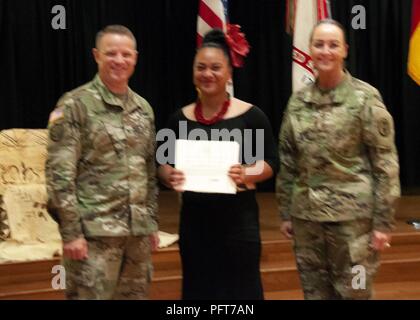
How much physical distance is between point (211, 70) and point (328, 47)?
46 centimetres

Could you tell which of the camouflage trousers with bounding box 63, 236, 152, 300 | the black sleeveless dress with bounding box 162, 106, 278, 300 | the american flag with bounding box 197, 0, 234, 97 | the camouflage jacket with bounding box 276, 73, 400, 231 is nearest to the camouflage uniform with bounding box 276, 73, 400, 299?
the camouflage jacket with bounding box 276, 73, 400, 231

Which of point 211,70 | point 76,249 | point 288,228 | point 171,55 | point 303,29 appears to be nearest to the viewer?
point 76,249

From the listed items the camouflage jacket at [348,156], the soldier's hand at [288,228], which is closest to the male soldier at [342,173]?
the camouflage jacket at [348,156]

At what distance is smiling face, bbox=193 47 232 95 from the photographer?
2254 millimetres

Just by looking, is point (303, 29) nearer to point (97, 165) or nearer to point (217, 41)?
point (217, 41)

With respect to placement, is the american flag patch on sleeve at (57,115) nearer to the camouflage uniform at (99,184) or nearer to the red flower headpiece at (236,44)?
the camouflage uniform at (99,184)

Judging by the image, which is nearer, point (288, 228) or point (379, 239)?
point (379, 239)

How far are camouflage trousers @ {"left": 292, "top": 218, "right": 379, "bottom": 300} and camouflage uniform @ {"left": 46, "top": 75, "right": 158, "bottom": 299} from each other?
638 millimetres

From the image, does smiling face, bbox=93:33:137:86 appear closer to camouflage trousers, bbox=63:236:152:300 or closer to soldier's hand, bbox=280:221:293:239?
camouflage trousers, bbox=63:236:152:300

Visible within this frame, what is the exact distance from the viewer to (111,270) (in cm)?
219

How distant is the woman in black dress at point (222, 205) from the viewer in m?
2.28

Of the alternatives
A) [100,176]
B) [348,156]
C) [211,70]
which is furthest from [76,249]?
[348,156]

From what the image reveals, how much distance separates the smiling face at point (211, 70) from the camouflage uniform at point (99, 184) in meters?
0.28
